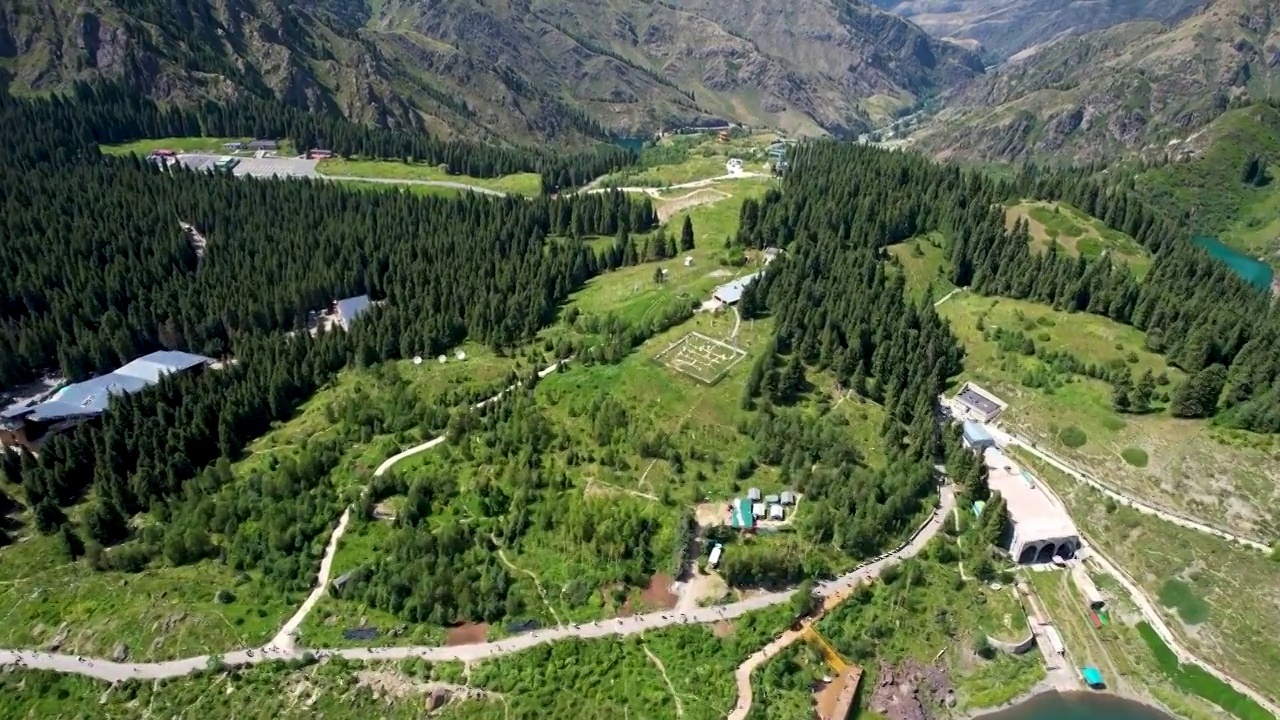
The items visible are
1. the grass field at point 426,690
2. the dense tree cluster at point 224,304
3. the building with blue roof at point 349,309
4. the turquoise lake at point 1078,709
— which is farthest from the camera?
the building with blue roof at point 349,309

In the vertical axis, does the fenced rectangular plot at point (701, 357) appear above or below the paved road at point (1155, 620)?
above

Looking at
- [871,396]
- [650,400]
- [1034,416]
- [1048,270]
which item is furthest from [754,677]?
[1048,270]

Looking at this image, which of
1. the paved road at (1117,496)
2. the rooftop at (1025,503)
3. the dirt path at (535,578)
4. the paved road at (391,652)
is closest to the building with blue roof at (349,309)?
the dirt path at (535,578)

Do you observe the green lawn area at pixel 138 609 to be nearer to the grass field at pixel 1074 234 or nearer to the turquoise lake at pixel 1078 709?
the turquoise lake at pixel 1078 709

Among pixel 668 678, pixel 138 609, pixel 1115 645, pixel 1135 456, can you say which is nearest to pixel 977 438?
pixel 1135 456

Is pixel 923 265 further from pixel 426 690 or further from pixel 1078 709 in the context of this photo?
pixel 426 690

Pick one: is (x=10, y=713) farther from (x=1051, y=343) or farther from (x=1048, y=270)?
(x=1048, y=270)

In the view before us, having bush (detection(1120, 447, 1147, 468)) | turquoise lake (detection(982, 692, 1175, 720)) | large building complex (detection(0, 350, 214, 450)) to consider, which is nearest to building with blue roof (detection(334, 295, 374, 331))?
large building complex (detection(0, 350, 214, 450))
